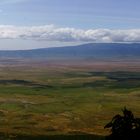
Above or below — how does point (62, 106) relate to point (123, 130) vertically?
below

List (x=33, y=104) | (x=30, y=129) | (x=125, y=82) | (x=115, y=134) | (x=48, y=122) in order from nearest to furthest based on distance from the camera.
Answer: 1. (x=115, y=134)
2. (x=30, y=129)
3. (x=48, y=122)
4. (x=33, y=104)
5. (x=125, y=82)

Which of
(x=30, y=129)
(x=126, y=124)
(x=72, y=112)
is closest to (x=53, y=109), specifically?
(x=72, y=112)

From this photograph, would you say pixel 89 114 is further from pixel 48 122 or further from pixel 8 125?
pixel 8 125

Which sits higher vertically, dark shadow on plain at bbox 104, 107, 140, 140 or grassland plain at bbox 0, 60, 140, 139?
dark shadow on plain at bbox 104, 107, 140, 140

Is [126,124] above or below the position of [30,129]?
above

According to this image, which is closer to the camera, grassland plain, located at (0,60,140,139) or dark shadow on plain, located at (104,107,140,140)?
dark shadow on plain, located at (104,107,140,140)

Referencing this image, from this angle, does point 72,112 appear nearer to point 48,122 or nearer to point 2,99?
point 48,122

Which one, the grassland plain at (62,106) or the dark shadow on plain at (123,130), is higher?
the dark shadow on plain at (123,130)

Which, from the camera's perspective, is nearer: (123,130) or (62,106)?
(123,130)

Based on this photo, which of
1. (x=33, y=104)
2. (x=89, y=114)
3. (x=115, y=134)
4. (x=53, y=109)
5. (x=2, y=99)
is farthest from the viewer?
(x=2, y=99)

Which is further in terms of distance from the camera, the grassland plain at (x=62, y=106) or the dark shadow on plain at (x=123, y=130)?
the grassland plain at (x=62, y=106)

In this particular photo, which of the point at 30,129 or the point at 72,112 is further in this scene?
the point at 72,112
